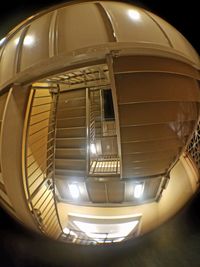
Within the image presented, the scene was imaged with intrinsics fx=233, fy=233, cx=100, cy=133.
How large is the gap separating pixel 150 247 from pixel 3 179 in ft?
0.83

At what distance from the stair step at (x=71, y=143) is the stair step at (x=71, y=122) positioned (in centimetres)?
3

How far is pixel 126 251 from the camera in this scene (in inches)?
14.3

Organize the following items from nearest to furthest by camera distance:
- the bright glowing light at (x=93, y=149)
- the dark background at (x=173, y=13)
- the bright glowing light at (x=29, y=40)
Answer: the bright glowing light at (x=29, y=40)
the bright glowing light at (x=93, y=149)
the dark background at (x=173, y=13)

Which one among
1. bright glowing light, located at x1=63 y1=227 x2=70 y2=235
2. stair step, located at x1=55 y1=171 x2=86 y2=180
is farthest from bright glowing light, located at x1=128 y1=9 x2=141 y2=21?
bright glowing light, located at x1=63 y1=227 x2=70 y2=235

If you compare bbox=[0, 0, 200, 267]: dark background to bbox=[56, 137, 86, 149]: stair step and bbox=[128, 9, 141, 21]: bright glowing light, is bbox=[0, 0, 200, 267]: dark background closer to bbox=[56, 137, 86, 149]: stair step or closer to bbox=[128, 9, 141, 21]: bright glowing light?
bbox=[56, 137, 86, 149]: stair step

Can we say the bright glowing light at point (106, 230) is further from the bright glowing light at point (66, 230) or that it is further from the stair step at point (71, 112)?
the stair step at point (71, 112)

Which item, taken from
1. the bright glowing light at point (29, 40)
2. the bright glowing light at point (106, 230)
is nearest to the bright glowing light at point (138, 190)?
the bright glowing light at point (106, 230)

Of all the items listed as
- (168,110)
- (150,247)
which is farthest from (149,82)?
(150,247)

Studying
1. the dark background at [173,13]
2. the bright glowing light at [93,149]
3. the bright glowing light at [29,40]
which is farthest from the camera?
the dark background at [173,13]

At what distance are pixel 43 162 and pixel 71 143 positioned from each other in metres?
0.06

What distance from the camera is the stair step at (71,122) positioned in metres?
0.41

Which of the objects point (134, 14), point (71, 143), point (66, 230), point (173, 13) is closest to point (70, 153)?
point (71, 143)

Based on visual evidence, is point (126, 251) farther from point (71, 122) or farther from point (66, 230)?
point (71, 122)

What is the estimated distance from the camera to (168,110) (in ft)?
1.18
